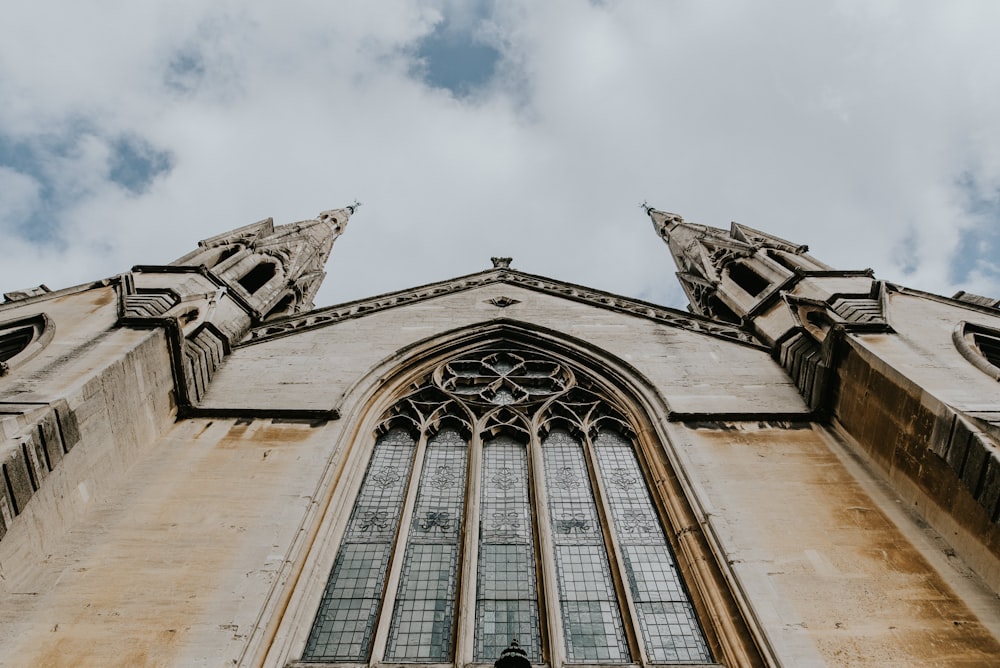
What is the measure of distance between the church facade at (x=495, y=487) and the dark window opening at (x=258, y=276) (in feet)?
14.4

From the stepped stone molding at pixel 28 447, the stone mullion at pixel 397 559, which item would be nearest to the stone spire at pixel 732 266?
the stone mullion at pixel 397 559

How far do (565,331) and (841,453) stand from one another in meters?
5.38

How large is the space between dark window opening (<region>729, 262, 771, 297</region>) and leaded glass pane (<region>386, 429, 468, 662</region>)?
969cm

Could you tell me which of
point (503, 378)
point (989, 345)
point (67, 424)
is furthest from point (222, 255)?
point (989, 345)

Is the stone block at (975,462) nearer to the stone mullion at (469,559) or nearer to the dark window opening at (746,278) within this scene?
the stone mullion at (469,559)

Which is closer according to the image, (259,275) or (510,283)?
(510,283)

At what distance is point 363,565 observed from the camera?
7.36 m

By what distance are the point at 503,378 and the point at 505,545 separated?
420 centimetres

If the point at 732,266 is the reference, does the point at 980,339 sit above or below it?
below

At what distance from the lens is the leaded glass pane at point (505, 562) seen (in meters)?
6.38

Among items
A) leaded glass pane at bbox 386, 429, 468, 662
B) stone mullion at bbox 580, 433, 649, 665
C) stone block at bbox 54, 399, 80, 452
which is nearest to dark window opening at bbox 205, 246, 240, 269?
leaded glass pane at bbox 386, 429, 468, 662

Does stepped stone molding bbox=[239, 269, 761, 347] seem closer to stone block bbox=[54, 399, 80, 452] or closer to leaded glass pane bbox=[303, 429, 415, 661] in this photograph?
leaded glass pane bbox=[303, 429, 415, 661]

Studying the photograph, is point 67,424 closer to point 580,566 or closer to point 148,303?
point 148,303

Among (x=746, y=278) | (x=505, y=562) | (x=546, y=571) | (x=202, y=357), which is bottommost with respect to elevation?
(x=546, y=571)
